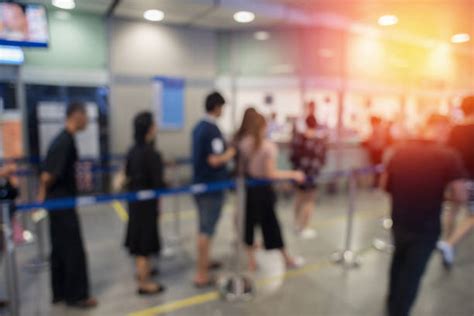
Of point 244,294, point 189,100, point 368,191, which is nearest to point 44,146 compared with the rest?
point 189,100

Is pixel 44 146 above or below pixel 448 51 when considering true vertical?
below

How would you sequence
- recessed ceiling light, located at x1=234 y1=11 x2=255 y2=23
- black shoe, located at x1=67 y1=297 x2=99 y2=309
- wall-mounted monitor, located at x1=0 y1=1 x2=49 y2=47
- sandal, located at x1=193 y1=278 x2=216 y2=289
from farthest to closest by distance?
recessed ceiling light, located at x1=234 y1=11 x2=255 y2=23 < sandal, located at x1=193 y1=278 x2=216 y2=289 < black shoe, located at x1=67 y1=297 x2=99 y2=309 < wall-mounted monitor, located at x1=0 y1=1 x2=49 y2=47

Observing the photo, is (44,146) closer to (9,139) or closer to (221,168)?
(9,139)

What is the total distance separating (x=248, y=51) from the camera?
21.0ft

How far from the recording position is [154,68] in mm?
6023

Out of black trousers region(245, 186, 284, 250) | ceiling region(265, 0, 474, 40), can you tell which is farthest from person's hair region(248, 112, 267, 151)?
ceiling region(265, 0, 474, 40)

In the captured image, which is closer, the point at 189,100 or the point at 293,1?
the point at 293,1

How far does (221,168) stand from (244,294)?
1.12 meters

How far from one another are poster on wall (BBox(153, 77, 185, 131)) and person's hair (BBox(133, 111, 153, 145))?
11.7 ft

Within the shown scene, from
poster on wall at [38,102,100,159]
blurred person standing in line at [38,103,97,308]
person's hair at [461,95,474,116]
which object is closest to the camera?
blurred person standing in line at [38,103,97,308]

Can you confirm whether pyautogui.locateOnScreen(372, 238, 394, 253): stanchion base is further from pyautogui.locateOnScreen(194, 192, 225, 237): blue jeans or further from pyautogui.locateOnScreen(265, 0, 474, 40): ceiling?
pyautogui.locateOnScreen(265, 0, 474, 40): ceiling

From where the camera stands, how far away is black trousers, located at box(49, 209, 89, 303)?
2.51 metres

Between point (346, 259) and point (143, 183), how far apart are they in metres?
2.29

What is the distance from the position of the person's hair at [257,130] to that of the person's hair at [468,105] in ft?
6.82
